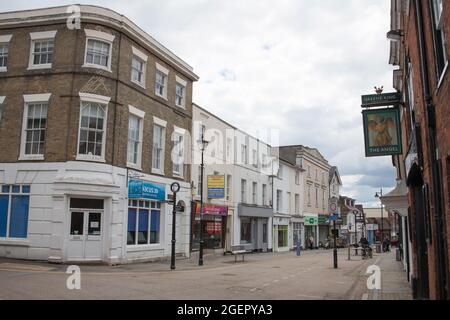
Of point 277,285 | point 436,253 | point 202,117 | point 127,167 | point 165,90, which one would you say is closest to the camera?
point 436,253

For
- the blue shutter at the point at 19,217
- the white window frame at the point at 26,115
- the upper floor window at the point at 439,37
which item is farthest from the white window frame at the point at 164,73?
the upper floor window at the point at 439,37

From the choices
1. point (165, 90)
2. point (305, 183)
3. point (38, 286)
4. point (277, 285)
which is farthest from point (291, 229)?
point (38, 286)

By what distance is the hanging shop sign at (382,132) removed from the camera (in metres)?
12.8

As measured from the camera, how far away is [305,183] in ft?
165

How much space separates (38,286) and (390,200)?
439 inches

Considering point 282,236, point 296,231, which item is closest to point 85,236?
point 282,236

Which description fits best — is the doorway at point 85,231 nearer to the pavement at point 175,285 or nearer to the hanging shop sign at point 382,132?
the pavement at point 175,285

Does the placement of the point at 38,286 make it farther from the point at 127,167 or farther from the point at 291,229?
the point at 291,229

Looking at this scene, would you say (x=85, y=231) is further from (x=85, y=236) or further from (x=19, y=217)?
(x=19, y=217)

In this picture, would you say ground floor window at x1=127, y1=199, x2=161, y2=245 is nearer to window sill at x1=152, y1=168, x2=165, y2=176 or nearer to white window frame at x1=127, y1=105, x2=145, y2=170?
window sill at x1=152, y1=168, x2=165, y2=176

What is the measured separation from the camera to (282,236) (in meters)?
43.6

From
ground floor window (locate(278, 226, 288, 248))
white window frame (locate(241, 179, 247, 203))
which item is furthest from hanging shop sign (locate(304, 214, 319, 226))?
white window frame (locate(241, 179, 247, 203))

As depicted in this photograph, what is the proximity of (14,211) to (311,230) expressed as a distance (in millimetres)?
38594

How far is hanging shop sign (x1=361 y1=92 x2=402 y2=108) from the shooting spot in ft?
42.9
